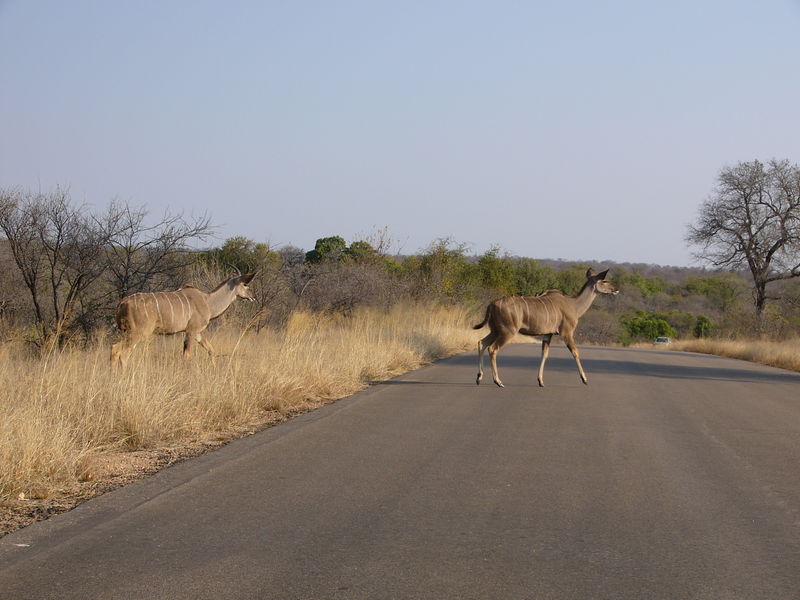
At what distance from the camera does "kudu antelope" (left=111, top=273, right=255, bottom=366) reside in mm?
13648

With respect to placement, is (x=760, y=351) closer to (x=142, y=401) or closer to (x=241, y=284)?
(x=241, y=284)

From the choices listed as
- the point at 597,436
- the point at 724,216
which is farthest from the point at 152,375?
the point at 724,216

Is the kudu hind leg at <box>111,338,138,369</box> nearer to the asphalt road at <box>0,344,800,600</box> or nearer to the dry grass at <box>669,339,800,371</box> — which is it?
the asphalt road at <box>0,344,800,600</box>

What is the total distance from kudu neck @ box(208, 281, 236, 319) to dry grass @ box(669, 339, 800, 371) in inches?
620

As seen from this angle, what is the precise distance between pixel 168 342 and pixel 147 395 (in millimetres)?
6746

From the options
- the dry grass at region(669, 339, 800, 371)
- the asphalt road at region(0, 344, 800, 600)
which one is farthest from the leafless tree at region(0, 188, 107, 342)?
the dry grass at region(669, 339, 800, 371)

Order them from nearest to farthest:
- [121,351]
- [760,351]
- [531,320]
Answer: [121,351] < [531,320] < [760,351]

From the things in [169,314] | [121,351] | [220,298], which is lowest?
[121,351]

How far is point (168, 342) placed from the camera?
1619cm

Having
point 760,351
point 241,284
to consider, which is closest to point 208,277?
point 241,284

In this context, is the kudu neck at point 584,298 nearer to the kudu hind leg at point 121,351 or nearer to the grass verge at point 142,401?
the grass verge at point 142,401

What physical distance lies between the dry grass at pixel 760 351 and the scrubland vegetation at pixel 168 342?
0.79 ft

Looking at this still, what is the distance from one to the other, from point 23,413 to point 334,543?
366 centimetres

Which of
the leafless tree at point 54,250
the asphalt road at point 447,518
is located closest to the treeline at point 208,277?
the leafless tree at point 54,250
